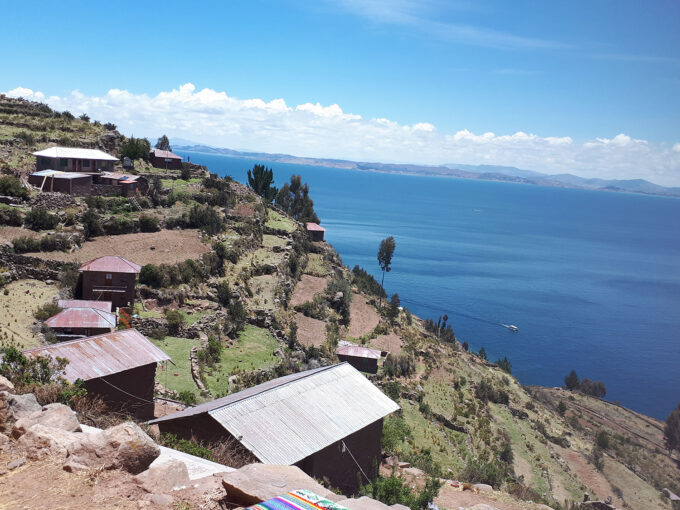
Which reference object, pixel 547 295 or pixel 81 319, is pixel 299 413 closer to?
pixel 81 319

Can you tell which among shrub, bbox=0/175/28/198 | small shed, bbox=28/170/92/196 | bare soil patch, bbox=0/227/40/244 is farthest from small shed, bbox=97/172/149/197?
bare soil patch, bbox=0/227/40/244

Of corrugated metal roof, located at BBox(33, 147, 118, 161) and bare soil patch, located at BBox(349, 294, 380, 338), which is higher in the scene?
corrugated metal roof, located at BBox(33, 147, 118, 161)

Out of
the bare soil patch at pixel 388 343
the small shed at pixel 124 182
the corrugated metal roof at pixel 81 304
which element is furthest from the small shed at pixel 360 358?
the small shed at pixel 124 182

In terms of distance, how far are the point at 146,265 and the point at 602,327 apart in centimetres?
7096

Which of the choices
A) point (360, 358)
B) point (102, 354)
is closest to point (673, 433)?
point (360, 358)

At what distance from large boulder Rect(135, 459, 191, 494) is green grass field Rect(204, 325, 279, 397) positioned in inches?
506

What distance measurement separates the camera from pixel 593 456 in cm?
3073

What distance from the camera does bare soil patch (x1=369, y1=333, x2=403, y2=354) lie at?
36.2m

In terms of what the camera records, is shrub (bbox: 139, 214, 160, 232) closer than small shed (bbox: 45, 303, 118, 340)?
No

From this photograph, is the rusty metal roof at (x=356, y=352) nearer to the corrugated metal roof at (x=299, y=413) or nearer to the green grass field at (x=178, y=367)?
the green grass field at (x=178, y=367)

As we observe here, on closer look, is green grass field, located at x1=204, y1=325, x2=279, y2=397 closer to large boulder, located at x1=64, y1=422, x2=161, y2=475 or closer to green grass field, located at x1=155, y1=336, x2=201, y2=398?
green grass field, located at x1=155, y1=336, x2=201, y2=398

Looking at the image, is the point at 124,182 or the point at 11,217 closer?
the point at 11,217

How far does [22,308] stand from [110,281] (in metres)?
3.78

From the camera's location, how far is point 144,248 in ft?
101
